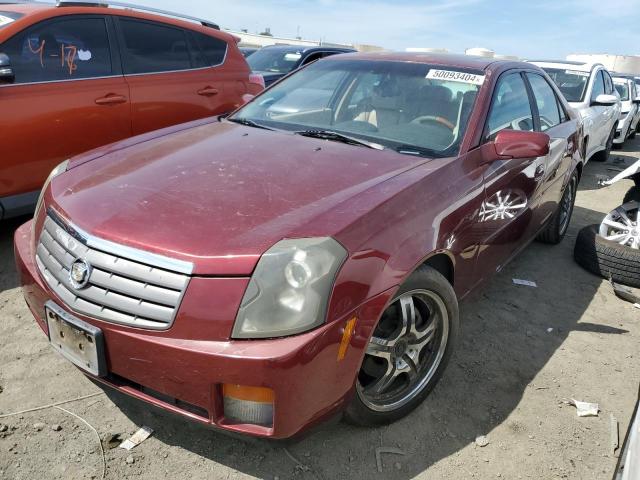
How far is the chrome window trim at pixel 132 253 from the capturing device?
66.7 inches

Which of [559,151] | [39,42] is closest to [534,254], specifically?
[559,151]

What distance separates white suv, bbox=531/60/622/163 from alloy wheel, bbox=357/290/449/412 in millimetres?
5288

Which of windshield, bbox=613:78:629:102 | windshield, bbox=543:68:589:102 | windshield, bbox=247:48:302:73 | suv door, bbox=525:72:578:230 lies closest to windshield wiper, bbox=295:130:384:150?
suv door, bbox=525:72:578:230

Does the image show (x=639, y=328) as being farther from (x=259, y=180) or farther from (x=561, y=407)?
(x=259, y=180)

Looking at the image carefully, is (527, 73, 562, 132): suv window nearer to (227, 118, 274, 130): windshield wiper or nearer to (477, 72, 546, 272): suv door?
(477, 72, 546, 272): suv door

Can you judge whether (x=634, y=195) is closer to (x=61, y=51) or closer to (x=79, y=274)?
(x=79, y=274)

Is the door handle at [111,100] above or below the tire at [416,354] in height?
above

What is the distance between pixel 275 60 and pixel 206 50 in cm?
398

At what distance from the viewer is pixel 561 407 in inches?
101

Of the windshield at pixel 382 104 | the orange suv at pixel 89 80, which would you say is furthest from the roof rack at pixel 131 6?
the windshield at pixel 382 104

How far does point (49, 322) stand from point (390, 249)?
4.40 feet

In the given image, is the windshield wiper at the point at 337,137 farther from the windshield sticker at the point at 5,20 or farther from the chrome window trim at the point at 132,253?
the windshield sticker at the point at 5,20

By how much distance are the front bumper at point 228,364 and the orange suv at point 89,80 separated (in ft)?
7.52

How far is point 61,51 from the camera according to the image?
3.82 meters
